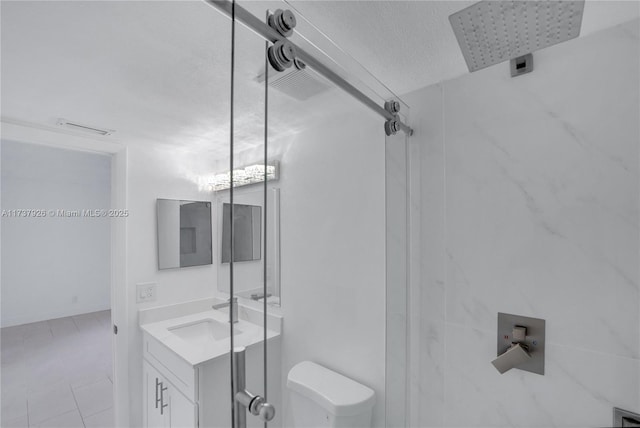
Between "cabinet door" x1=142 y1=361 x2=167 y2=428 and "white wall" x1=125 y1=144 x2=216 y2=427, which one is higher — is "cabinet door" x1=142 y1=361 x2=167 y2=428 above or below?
below

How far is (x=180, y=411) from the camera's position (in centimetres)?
142

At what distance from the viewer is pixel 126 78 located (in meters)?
1.12

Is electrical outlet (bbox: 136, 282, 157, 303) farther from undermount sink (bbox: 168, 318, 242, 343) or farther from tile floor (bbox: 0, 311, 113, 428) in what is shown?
tile floor (bbox: 0, 311, 113, 428)

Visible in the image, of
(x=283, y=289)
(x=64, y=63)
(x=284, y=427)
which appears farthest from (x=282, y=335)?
(x=64, y=63)

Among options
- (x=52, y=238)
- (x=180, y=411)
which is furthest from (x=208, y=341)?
(x=52, y=238)

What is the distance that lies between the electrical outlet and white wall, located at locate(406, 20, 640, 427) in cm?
167

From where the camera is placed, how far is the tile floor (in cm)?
190

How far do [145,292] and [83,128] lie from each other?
1.06 metres

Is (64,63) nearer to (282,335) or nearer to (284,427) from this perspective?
(282,335)

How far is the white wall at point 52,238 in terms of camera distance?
5.80 ft

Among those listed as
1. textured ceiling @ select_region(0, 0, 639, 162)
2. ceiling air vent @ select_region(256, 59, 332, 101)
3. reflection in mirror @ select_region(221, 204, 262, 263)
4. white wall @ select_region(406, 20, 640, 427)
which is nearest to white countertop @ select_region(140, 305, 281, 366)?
reflection in mirror @ select_region(221, 204, 262, 263)

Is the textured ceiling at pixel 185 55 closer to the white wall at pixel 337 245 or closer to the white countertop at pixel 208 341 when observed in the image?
the white wall at pixel 337 245

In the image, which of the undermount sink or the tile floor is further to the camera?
the tile floor

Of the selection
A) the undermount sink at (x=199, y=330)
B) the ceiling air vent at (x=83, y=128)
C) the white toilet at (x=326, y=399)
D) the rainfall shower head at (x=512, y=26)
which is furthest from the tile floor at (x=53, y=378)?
the rainfall shower head at (x=512, y=26)
